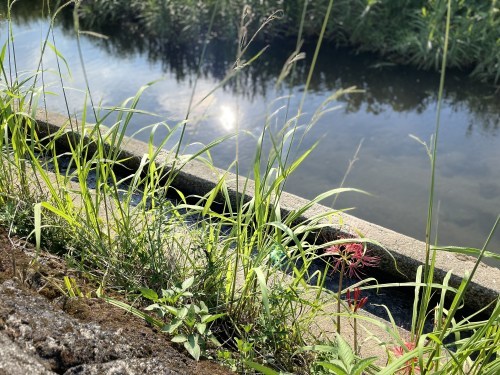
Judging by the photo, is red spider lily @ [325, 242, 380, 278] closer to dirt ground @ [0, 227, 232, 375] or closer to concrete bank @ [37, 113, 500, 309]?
concrete bank @ [37, 113, 500, 309]

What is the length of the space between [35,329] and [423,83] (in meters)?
4.92

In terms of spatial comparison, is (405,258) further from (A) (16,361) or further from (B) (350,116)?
(B) (350,116)

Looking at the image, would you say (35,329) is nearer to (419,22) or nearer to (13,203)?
(13,203)

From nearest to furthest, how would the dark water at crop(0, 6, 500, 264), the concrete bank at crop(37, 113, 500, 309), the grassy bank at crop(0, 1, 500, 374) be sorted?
the grassy bank at crop(0, 1, 500, 374) < the concrete bank at crop(37, 113, 500, 309) < the dark water at crop(0, 6, 500, 264)

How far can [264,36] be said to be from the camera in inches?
267

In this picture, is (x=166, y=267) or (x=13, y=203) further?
(x=13, y=203)

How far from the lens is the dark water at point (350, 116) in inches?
147

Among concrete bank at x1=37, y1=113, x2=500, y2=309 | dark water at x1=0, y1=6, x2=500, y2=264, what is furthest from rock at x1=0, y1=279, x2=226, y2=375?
dark water at x1=0, y1=6, x2=500, y2=264

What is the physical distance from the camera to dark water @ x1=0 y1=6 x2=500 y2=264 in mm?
3739

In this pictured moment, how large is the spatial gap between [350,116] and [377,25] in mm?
1794

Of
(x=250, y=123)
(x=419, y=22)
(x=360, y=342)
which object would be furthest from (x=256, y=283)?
(x=419, y=22)

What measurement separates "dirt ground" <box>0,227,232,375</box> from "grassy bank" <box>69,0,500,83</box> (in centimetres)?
438

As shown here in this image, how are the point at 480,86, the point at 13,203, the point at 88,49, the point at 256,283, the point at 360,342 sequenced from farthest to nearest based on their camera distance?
the point at 88,49 < the point at 480,86 < the point at 13,203 < the point at 360,342 < the point at 256,283

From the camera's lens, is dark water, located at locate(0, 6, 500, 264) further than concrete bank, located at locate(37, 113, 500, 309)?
Yes
